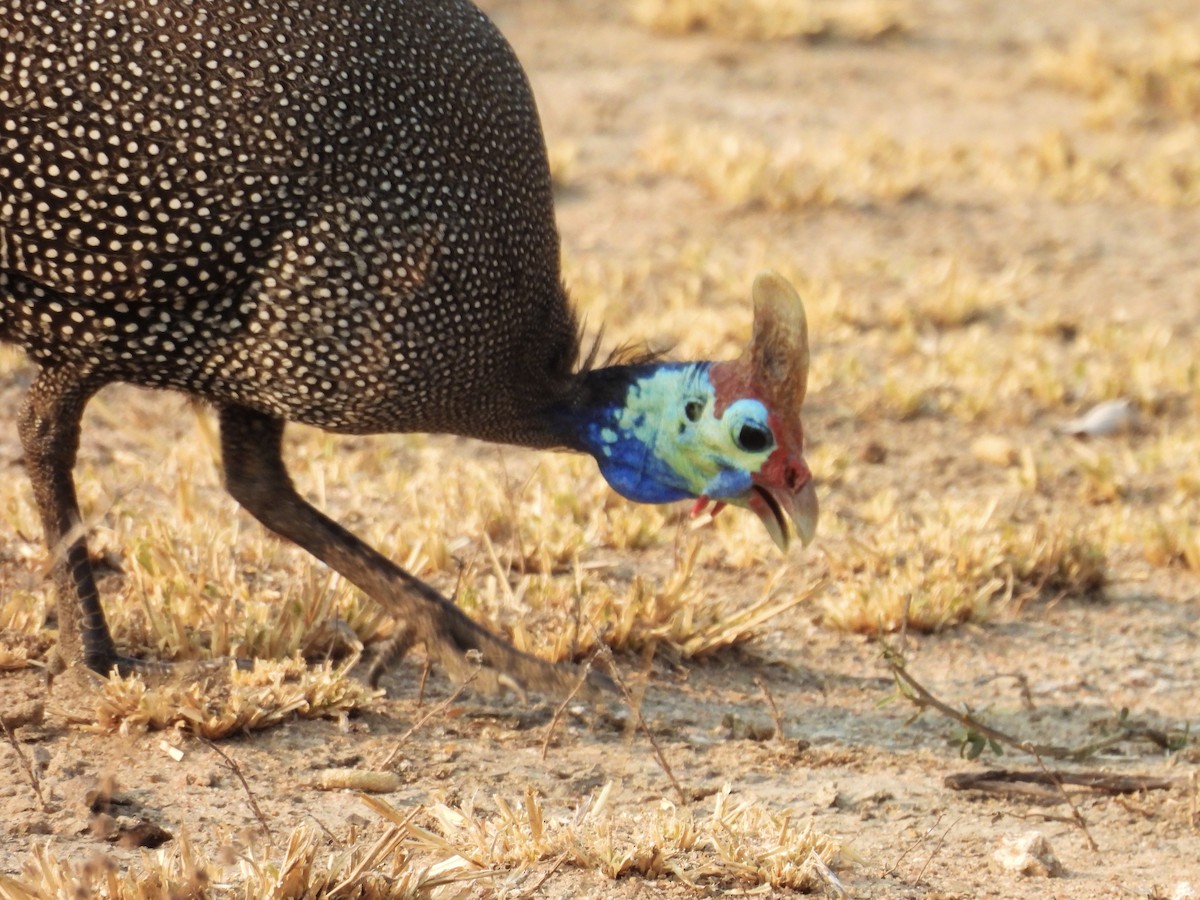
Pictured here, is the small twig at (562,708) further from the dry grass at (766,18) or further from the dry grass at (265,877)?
the dry grass at (766,18)

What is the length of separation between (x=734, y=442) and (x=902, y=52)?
22.3ft

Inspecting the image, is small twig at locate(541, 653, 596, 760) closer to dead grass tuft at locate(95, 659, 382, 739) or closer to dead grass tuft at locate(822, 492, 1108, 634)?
dead grass tuft at locate(95, 659, 382, 739)

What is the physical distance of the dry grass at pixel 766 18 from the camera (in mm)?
9320

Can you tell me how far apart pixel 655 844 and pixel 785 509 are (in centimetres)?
76

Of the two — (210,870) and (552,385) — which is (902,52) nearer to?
(552,385)

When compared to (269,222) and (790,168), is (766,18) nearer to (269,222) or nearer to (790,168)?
(790,168)

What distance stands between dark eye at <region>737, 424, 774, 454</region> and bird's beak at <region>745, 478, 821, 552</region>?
9 cm

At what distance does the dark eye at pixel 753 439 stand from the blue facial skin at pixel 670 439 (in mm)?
10

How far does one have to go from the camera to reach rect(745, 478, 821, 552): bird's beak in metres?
3.29

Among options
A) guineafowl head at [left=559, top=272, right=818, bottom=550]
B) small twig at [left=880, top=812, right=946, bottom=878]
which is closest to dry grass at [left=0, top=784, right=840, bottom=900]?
small twig at [left=880, top=812, right=946, bottom=878]

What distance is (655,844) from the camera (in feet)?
9.46

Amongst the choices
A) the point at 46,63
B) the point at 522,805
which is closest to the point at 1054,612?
the point at 522,805

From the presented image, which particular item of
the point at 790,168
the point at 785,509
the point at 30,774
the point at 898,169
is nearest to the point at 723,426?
the point at 785,509

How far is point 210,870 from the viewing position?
2.62 metres
